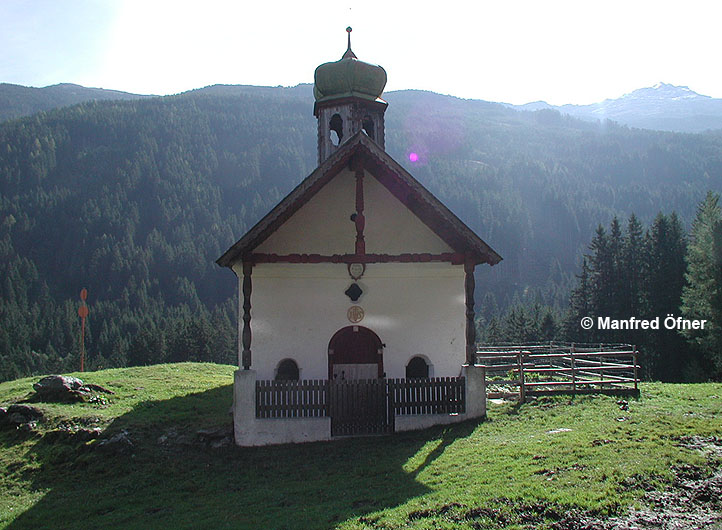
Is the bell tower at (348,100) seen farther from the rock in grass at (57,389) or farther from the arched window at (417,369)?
the rock in grass at (57,389)

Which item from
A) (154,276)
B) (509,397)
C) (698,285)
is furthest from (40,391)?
(154,276)

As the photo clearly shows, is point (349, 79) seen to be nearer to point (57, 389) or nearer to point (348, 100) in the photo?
point (348, 100)

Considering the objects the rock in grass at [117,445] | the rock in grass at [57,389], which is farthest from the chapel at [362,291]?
the rock in grass at [57,389]

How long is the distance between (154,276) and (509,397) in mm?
154427

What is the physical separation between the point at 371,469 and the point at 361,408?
3.22 m

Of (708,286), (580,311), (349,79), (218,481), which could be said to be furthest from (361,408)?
(580,311)

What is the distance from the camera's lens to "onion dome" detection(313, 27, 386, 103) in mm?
22156

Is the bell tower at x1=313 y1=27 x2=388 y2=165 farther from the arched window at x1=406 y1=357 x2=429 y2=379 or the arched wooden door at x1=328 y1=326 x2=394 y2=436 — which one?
the arched wooden door at x1=328 y1=326 x2=394 y2=436

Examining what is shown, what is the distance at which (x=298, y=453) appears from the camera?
14.3 meters

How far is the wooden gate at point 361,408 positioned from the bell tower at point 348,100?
927cm

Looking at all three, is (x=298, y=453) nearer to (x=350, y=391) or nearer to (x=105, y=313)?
(x=350, y=391)

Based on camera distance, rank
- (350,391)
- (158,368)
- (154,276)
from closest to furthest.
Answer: (350,391) → (158,368) → (154,276)

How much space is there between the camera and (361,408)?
1546 cm

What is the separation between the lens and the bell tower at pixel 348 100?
72.6 feet
